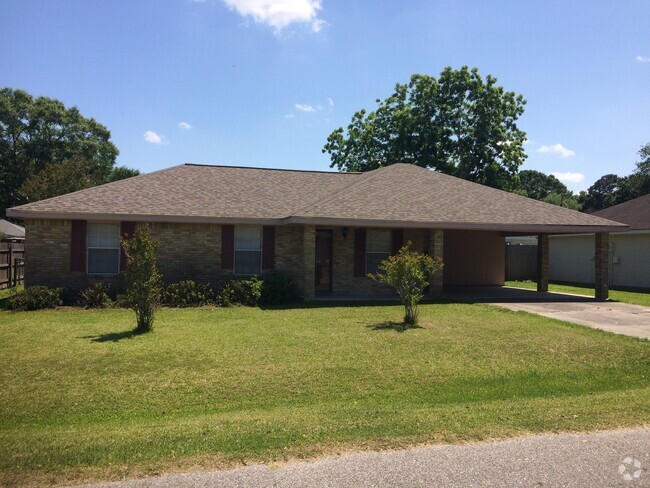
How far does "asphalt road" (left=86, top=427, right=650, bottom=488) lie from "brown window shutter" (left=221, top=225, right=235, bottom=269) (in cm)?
1177

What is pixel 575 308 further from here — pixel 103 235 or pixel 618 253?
pixel 103 235

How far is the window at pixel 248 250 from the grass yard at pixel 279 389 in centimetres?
469

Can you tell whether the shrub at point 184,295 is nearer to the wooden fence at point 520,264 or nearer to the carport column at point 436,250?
the carport column at point 436,250

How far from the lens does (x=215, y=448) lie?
455 centimetres

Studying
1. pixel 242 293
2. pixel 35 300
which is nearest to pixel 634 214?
pixel 242 293

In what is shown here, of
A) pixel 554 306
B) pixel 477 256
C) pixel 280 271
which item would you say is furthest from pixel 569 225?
pixel 280 271

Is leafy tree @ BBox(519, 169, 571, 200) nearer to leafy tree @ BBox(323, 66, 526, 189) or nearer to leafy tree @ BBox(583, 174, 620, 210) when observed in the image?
leafy tree @ BBox(583, 174, 620, 210)

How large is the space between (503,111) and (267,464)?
122 feet

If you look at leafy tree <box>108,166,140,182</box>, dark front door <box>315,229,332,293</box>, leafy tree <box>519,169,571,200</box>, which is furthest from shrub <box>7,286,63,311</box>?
leafy tree <box>519,169,571,200</box>

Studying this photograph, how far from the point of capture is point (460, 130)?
1446 inches

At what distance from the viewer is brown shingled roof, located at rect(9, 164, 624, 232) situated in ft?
48.1

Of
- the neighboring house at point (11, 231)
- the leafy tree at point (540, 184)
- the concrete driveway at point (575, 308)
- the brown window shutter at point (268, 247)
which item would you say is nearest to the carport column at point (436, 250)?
the concrete driveway at point (575, 308)

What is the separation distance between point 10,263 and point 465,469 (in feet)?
66.9

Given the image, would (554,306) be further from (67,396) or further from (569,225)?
(67,396)
